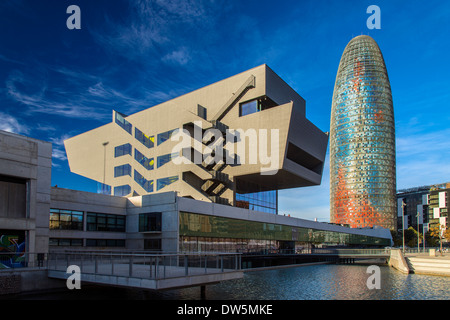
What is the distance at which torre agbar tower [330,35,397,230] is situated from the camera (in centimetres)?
16112

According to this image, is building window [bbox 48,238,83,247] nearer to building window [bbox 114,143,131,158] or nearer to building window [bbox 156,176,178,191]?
building window [bbox 156,176,178,191]

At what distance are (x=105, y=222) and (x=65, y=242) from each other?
5.67 m

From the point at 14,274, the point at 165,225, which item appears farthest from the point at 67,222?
the point at 14,274

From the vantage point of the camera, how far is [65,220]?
132 ft

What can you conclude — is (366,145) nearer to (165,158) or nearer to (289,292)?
(165,158)

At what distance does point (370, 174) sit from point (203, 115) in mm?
121020

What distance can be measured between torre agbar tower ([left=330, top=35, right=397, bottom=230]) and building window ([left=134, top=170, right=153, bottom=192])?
4787 inches

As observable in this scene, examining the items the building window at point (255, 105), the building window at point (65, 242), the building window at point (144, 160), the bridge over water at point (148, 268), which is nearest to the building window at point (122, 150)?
the building window at point (144, 160)

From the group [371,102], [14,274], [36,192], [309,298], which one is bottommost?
[309,298]

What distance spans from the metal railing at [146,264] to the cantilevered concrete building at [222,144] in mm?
30291
